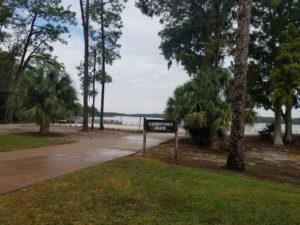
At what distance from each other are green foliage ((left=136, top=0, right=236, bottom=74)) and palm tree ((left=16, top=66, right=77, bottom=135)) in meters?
10.3

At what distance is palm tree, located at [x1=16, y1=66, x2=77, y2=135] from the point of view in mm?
15594

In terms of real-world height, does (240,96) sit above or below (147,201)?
above

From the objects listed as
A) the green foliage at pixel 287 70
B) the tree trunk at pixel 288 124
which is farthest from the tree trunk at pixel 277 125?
the green foliage at pixel 287 70

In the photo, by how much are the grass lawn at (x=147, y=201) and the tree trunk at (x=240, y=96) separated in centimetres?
214

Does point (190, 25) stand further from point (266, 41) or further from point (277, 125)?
point (277, 125)

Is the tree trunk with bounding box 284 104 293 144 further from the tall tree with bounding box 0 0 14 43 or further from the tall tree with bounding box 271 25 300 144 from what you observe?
the tall tree with bounding box 0 0 14 43

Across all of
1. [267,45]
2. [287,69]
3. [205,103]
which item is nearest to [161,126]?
[205,103]

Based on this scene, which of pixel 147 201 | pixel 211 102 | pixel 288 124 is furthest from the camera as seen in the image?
pixel 288 124

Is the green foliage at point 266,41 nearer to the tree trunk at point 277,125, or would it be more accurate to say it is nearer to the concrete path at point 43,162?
the tree trunk at point 277,125

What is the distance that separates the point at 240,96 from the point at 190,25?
16.4 m

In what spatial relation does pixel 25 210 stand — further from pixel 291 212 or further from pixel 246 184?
pixel 246 184

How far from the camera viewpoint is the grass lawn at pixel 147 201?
199 inches

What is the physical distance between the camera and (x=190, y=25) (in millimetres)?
25672

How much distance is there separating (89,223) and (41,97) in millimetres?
11867
